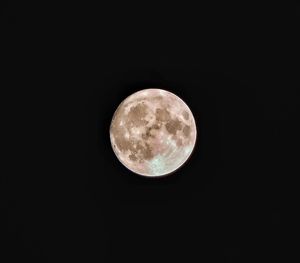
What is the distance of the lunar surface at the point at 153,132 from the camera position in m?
7.41

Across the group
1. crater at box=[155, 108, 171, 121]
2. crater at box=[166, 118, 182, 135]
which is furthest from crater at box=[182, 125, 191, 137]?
crater at box=[155, 108, 171, 121]

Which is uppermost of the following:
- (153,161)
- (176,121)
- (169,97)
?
(169,97)

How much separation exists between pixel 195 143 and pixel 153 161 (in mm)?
1198

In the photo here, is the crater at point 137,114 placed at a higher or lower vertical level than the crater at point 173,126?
higher

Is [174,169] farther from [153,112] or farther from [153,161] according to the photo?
[153,112]

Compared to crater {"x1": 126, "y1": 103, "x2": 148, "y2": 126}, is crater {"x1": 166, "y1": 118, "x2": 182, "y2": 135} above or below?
below

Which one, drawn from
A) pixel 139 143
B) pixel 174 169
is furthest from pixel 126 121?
pixel 174 169

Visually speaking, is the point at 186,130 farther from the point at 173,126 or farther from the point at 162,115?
the point at 162,115

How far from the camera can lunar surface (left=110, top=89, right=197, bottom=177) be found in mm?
7414

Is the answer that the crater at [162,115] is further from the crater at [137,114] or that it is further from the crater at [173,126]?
the crater at [137,114]

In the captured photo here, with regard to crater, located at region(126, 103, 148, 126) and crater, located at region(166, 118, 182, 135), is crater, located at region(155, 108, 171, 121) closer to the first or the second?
crater, located at region(166, 118, 182, 135)

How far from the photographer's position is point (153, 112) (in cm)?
Result: 746

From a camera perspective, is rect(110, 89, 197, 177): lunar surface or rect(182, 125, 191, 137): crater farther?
rect(182, 125, 191, 137): crater

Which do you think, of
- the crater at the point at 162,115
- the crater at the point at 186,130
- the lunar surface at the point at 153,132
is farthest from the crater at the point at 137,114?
the crater at the point at 186,130
